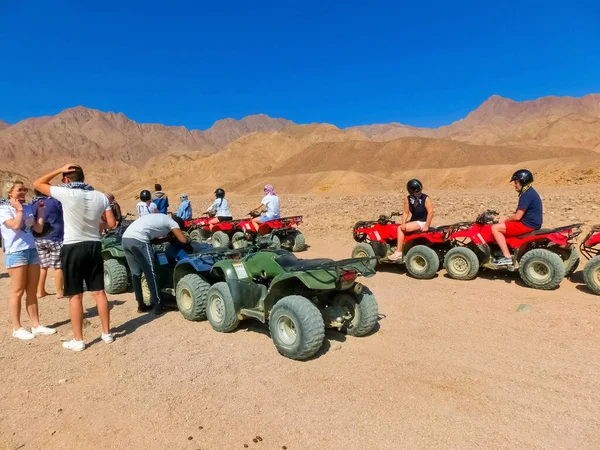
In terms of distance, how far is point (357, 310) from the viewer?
4.87 metres

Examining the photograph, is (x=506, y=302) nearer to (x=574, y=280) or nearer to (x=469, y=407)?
(x=574, y=280)

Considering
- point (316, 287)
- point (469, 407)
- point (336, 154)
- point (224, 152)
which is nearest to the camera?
point (469, 407)

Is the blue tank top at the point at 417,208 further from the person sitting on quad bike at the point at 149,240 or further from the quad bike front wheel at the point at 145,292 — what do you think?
the quad bike front wheel at the point at 145,292

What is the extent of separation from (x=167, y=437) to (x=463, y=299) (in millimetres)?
4722

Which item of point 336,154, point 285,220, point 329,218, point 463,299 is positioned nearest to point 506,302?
point 463,299

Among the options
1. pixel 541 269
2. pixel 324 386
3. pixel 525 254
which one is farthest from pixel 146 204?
pixel 541 269

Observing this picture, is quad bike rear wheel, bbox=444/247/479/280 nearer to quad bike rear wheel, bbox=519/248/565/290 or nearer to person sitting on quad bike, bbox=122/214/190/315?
quad bike rear wheel, bbox=519/248/565/290

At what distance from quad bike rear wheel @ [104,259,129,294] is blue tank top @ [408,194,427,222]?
17.1 feet

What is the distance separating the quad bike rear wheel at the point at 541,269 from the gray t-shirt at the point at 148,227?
5.34 meters

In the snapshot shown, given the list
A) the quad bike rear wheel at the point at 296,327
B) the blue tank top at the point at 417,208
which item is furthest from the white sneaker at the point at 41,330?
the blue tank top at the point at 417,208

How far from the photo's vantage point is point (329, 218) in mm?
17859

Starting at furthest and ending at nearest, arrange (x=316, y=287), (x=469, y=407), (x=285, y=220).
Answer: (x=285, y=220)
(x=316, y=287)
(x=469, y=407)

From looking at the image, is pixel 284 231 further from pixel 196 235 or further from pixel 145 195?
pixel 145 195

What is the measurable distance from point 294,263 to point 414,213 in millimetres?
4121
